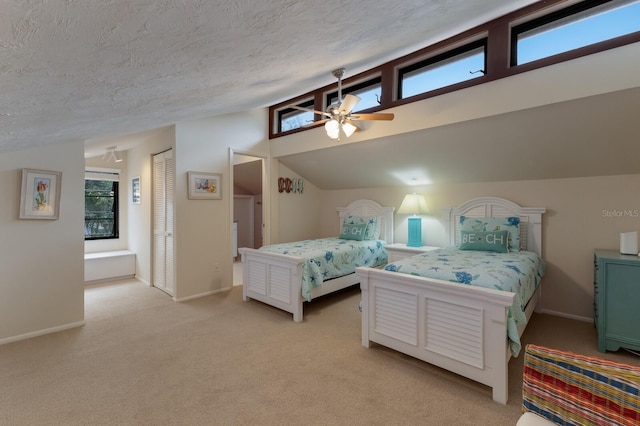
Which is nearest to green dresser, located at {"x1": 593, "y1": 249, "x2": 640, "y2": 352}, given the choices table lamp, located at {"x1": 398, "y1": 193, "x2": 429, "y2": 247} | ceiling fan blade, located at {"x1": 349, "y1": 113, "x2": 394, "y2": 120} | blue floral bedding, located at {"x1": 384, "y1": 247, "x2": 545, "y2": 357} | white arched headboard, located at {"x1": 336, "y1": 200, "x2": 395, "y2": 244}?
blue floral bedding, located at {"x1": 384, "y1": 247, "x2": 545, "y2": 357}

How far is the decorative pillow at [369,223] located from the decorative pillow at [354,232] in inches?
2.5

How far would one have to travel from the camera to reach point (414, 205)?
4223 millimetres

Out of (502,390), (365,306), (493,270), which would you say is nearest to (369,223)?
(365,306)

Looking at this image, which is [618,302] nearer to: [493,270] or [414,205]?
[493,270]

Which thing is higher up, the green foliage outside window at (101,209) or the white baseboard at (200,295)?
the green foliage outside window at (101,209)

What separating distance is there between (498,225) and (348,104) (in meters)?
2.31

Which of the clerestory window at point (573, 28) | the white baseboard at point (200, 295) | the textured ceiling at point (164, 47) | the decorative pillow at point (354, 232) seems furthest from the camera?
the decorative pillow at point (354, 232)

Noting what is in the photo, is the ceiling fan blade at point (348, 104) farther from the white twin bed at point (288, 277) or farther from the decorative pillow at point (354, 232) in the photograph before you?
the decorative pillow at point (354, 232)

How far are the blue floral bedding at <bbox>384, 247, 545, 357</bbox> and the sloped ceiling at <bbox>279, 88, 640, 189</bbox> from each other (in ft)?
3.35

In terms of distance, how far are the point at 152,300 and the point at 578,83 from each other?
5.11m

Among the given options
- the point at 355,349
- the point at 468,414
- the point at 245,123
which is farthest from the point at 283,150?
the point at 468,414

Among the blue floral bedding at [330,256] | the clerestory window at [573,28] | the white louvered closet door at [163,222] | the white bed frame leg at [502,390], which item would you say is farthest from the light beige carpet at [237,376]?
the clerestory window at [573,28]

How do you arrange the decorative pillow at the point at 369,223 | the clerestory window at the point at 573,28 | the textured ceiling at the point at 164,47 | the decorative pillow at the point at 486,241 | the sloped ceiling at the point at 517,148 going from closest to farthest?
the textured ceiling at the point at 164,47 < the clerestory window at the point at 573,28 < the sloped ceiling at the point at 517,148 < the decorative pillow at the point at 486,241 < the decorative pillow at the point at 369,223

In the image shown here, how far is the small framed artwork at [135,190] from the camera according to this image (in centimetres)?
491
